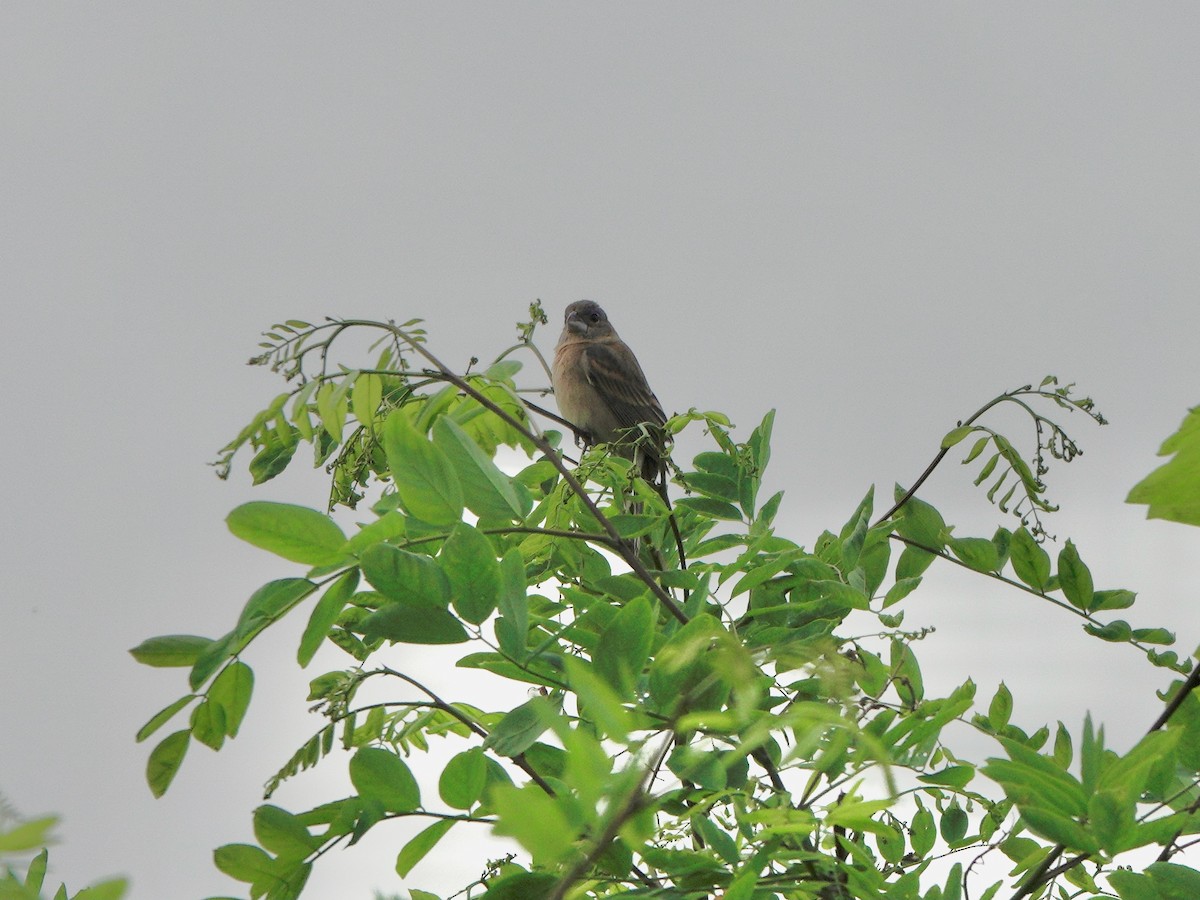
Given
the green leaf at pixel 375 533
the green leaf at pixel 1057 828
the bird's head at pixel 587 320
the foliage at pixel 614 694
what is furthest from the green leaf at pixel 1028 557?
the bird's head at pixel 587 320

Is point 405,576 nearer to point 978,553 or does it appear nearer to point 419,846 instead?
point 419,846

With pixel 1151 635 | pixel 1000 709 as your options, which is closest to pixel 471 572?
pixel 1000 709

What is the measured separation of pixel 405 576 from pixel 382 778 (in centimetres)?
22

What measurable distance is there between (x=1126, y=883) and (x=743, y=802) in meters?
0.31

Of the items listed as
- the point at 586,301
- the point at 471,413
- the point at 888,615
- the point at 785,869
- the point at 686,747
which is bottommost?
the point at 785,869

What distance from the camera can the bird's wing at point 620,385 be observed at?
404cm

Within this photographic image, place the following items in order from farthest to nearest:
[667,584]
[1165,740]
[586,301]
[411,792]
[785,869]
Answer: [586,301], [667,584], [785,869], [411,792], [1165,740]

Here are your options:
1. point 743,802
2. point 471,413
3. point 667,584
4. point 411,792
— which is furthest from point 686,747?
point 471,413

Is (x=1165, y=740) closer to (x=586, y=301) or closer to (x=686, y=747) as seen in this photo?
(x=686, y=747)

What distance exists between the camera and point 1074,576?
1.46 m

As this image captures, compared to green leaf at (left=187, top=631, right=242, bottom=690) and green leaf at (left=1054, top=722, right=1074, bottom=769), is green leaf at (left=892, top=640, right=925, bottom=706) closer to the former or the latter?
green leaf at (left=1054, top=722, right=1074, bottom=769)

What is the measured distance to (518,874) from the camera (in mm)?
973

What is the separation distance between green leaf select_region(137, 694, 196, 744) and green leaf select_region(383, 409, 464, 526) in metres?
0.23

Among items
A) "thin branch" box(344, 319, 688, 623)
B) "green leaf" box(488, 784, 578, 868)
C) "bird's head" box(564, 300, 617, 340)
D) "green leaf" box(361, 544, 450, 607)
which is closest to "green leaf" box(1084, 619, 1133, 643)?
"thin branch" box(344, 319, 688, 623)
